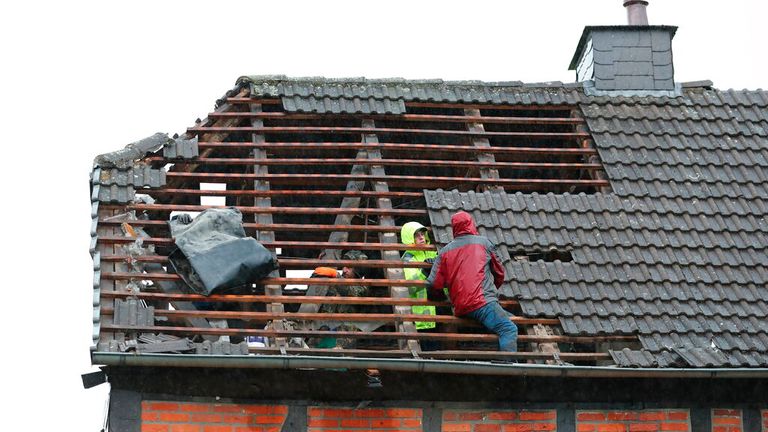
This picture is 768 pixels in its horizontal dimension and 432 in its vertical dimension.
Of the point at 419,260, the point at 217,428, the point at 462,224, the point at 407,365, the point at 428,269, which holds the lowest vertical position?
the point at 217,428

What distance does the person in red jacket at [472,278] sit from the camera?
38.7 ft

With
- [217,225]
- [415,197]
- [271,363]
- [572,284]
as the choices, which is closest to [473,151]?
[415,197]

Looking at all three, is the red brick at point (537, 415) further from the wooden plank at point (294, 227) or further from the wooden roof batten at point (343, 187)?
the wooden plank at point (294, 227)

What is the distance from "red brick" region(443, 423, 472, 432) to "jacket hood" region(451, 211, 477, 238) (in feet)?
5.56

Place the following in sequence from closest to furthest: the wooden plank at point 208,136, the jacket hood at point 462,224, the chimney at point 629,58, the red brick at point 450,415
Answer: the red brick at point 450,415
the jacket hood at point 462,224
the wooden plank at point 208,136
the chimney at point 629,58

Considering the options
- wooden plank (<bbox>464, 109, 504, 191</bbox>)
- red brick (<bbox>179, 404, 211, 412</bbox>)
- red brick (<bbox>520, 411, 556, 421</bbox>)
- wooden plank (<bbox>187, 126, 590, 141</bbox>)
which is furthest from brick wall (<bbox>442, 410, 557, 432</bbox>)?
wooden plank (<bbox>187, 126, 590, 141</bbox>)

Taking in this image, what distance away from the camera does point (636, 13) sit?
1627cm

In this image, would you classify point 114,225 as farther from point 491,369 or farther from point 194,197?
point 491,369

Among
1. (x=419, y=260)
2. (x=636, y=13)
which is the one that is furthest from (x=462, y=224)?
(x=636, y=13)

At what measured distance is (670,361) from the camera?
11.6m

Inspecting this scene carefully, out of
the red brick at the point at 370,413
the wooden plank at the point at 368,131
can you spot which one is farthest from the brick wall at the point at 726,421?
the wooden plank at the point at 368,131

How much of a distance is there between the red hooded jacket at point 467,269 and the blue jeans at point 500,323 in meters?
0.06

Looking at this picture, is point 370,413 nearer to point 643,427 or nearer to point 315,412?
point 315,412

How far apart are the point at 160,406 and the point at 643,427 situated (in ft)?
13.3
